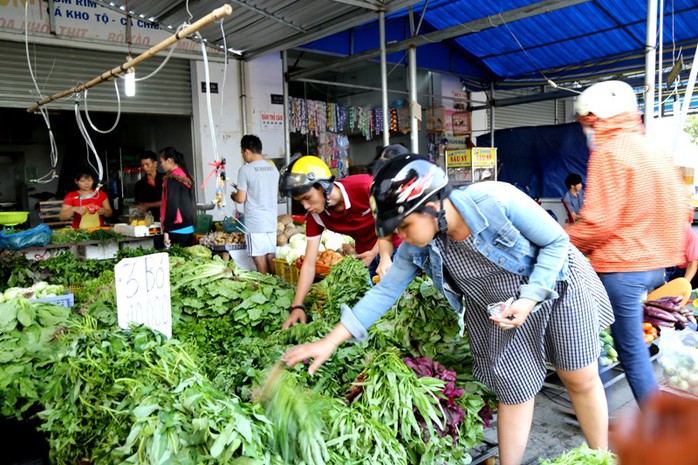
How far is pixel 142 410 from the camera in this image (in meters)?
1.72

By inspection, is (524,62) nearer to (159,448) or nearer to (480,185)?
(480,185)

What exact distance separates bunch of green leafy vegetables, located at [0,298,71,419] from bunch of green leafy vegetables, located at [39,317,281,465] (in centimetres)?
41

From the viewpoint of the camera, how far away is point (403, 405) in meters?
2.15

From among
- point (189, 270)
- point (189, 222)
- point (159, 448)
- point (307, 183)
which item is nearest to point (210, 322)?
point (189, 270)

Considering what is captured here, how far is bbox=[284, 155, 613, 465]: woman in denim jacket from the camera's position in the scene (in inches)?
73.1

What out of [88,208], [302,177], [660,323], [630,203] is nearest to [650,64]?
[660,323]

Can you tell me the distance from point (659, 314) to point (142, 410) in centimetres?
407

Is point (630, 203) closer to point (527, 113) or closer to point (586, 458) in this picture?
point (586, 458)

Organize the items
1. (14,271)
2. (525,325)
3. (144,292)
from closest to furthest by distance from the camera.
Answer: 1. (525,325)
2. (144,292)
3. (14,271)

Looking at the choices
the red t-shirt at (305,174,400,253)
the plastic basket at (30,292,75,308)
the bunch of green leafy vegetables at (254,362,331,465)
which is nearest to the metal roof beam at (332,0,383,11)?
the red t-shirt at (305,174,400,253)

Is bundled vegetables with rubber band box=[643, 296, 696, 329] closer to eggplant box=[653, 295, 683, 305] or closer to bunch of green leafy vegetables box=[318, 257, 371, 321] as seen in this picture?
eggplant box=[653, 295, 683, 305]

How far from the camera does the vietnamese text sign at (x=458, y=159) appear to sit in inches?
398

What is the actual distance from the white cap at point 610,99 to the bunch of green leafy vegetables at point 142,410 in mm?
2350

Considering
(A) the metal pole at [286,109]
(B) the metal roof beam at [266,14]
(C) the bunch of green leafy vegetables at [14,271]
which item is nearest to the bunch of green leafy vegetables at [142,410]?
(C) the bunch of green leafy vegetables at [14,271]
